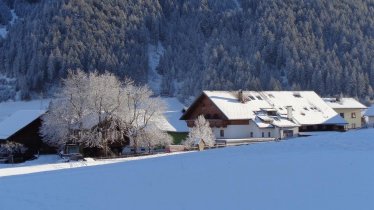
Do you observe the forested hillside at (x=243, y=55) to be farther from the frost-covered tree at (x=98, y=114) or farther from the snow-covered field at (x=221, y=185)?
the snow-covered field at (x=221, y=185)

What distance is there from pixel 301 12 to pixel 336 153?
594ft

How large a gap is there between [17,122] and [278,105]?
33.6 metres

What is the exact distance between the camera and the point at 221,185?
18938 millimetres

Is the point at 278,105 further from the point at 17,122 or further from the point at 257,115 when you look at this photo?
the point at 17,122

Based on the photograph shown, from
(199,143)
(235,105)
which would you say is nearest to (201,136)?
(199,143)

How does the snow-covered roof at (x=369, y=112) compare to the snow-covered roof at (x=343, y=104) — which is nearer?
the snow-covered roof at (x=343, y=104)

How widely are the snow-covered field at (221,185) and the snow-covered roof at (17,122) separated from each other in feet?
118

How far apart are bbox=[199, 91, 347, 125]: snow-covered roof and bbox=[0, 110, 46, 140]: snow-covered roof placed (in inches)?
819

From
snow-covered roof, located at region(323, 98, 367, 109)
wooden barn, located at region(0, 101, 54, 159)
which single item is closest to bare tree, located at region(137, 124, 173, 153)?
wooden barn, located at region(0, 101, 54, 159)

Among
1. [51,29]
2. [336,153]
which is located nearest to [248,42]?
[51,29]

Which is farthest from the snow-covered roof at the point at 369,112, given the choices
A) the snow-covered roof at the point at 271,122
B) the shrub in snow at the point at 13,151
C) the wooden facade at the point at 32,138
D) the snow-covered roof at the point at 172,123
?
the shrub in snow at the point at 13,151

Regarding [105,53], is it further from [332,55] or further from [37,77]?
[332,55]

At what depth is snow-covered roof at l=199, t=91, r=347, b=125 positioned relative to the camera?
221 ft

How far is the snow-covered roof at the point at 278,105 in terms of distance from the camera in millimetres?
67312
